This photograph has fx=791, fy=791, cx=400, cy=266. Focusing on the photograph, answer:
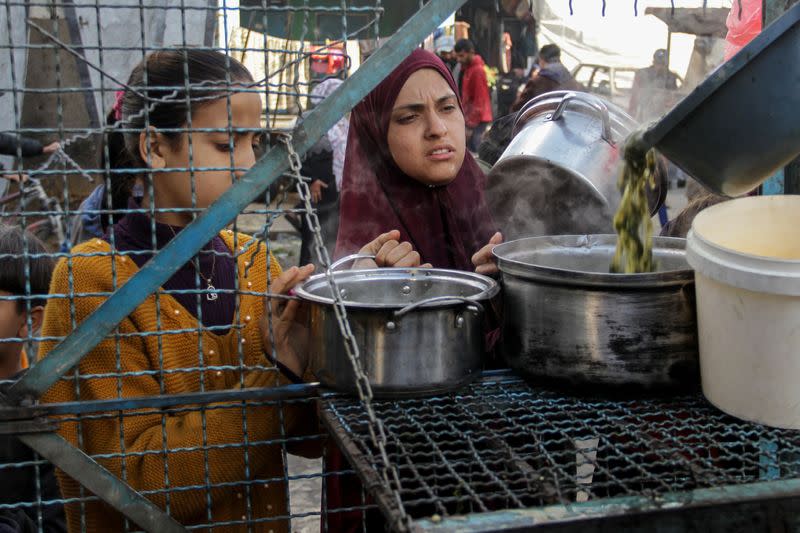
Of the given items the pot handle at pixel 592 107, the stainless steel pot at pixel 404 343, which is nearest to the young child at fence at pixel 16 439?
the stainless steel pot at pixel 404 343

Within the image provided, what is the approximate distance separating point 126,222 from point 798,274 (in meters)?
1.58

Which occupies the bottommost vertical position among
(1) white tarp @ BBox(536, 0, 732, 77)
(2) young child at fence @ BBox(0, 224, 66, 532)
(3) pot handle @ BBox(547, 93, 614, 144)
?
(2) young child at fence @ BBox(0, 224, 66, 532)

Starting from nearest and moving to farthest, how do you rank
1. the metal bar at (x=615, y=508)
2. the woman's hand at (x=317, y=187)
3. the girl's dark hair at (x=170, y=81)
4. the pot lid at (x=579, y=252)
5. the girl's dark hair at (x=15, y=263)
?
1. the metal bar at (x=615, y=508)
2. the girl's dark hair at (x=170, y=81)
3. the pot lid at (x=579, y=252)
4. the girl's dark hair at (x=15, y=263)
5. the woman's hand at (x=317, y=187)

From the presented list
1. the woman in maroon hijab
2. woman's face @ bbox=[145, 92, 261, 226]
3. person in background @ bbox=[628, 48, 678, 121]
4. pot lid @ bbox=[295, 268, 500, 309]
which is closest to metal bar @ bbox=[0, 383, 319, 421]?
pot lid @ bbox=[295, 268, 500, 309]

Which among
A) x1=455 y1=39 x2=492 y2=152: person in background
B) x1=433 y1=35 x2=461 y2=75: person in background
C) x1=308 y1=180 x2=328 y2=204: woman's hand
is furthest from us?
x1=433 y1=35 x2=461 y2=75: person in background

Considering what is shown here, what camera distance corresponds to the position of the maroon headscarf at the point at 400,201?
2578 millimetres

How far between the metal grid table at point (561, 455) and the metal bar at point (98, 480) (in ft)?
1.53

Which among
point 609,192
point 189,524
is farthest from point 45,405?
point 609,192

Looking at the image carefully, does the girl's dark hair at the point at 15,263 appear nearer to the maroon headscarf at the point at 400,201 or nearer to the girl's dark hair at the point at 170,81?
the girl's dark hair at the point at 170,81

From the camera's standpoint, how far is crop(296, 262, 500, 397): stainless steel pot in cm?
165

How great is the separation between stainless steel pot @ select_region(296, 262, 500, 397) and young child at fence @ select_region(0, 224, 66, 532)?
108 centimetres

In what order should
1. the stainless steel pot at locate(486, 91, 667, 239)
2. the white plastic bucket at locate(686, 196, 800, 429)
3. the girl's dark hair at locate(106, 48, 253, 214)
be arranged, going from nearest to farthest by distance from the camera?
the white plastic bucket at locate(686, 196, 800, 429) < the girl's dark hair at locate(106, 48, 253, 214) < the stainless steel pot at locate(486, 91, 667, 239)

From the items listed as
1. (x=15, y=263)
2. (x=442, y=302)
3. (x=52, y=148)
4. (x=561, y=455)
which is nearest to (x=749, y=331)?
(x=561, y=455)

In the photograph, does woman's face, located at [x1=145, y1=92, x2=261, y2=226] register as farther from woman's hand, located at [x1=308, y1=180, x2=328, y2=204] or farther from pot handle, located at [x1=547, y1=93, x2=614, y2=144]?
woman's hand, located at [x1=308, y1=180, x2=328, y2=204]
